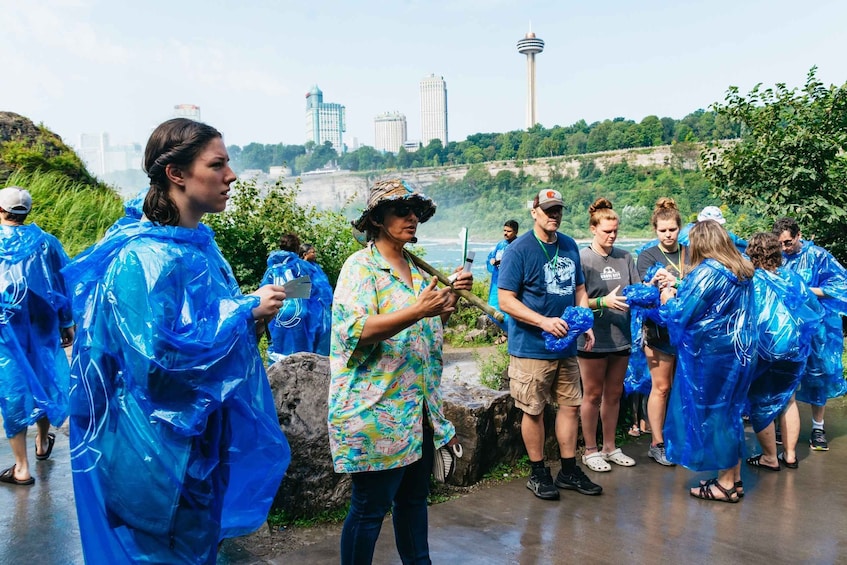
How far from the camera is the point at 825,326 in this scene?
5.52 metres

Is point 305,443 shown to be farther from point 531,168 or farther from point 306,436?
point 531,168

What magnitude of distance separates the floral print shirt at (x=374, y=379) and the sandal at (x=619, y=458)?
8.83 feet

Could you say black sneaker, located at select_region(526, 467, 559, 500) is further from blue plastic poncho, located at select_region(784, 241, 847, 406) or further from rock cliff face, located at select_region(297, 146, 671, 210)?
rock cliff face, located at select_region(297, 146, 671, 210)

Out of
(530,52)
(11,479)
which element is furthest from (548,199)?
(530,52)

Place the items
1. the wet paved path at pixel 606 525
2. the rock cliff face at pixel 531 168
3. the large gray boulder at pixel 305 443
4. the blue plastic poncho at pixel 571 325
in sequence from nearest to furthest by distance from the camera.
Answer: the wet paved path at pixel 606 525
the large gray boulder at pixel 305 443
the blue plastic poncho at pixel 571 325
the rock cliff face at pixel 531 168

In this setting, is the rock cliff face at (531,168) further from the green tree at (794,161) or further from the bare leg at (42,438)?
the bare leg at (42,438)

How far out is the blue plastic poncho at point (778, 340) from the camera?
179 inches

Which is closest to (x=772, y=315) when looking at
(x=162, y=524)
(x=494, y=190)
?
(x=162, y=524)

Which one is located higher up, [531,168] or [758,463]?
[531,168]

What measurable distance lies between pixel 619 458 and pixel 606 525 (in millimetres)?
1149

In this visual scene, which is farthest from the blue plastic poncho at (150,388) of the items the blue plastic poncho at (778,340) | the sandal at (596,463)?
the blue plastic poncho at (778,340)

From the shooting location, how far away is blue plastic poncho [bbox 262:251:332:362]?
677cm

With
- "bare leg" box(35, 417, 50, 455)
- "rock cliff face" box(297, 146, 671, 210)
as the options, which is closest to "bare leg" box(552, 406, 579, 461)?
"bare leg" box(35, 417, 50, 455)

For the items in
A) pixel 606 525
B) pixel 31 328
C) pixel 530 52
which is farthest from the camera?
pixel 530 52
